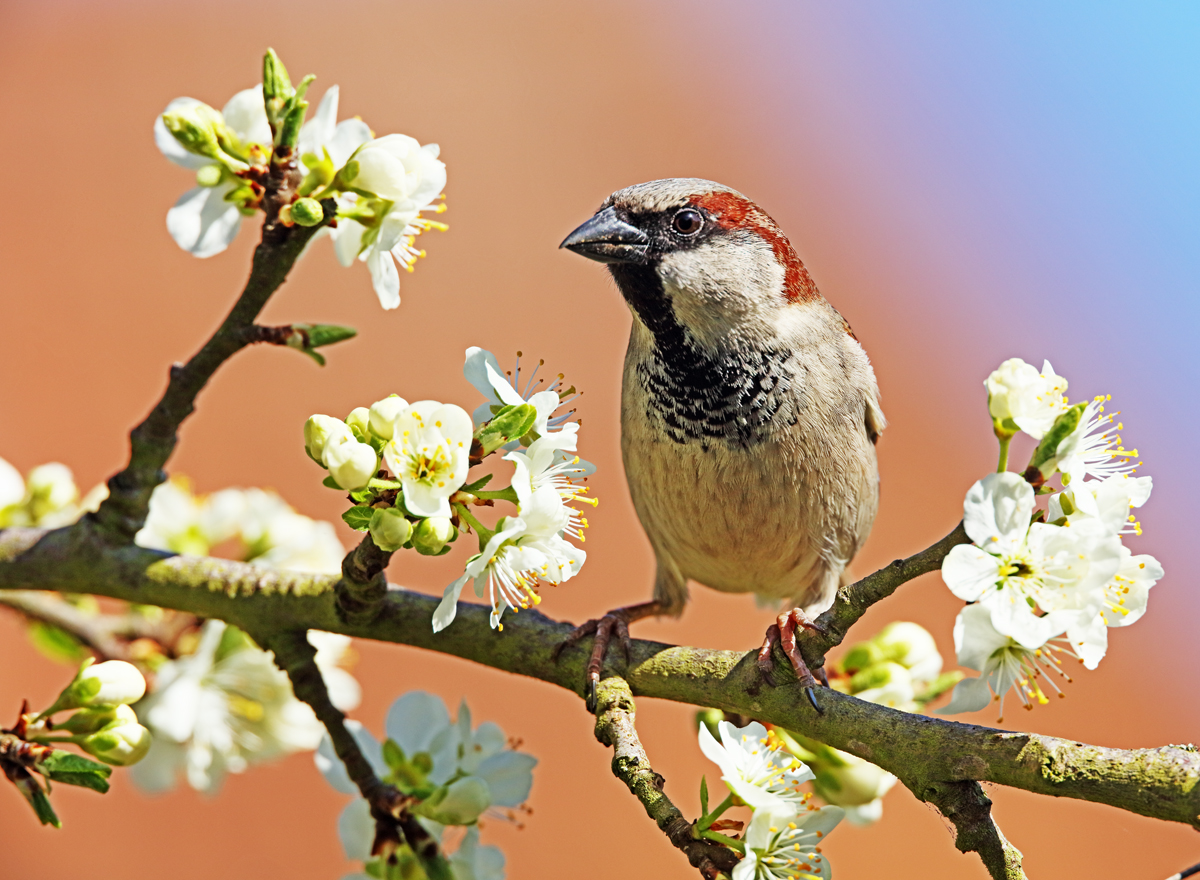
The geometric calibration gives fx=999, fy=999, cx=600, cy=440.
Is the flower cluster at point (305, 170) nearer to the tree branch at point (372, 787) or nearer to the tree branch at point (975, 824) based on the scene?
the tree branch at point (372, 787)

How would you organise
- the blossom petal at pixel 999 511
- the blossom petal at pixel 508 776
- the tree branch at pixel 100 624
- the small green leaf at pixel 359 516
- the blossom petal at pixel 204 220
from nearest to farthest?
the blossom petal at pixel 999 511
the small green leaf at pixel 359 516
the blossom petal at pixel 204 220
the blossom petal at pixel 508 776
the tree branch at pixel 100 624

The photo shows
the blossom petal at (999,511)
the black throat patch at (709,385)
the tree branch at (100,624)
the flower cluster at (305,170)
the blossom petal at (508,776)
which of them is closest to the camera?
the blossom petal at (999,511)

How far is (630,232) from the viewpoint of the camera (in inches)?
75.9

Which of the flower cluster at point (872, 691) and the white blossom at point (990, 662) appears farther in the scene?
the flower cluster at point (872, 691)

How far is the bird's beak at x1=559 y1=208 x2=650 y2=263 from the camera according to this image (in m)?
1.88

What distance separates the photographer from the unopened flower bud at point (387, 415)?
1173mm

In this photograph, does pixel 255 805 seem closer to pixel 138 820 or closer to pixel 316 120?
pixel 138 820

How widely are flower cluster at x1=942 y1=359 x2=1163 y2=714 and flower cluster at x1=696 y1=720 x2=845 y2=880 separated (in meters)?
0.28

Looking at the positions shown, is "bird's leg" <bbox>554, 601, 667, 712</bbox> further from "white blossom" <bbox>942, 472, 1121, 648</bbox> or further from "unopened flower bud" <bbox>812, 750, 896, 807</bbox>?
"white blossom" <bbox>942, 472, 1121, 648</bbox>

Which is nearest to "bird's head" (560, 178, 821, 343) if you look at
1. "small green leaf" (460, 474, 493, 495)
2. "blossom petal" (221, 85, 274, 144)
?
"blossom petal" (221, 85, 274, 144)

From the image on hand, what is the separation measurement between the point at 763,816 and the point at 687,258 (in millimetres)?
1119

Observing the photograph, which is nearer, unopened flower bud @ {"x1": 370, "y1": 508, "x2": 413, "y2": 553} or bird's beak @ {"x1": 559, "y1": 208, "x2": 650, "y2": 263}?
unopened flower bud @ {"x1": 370, "y1": 508, "x2": 413, "y2": 553}

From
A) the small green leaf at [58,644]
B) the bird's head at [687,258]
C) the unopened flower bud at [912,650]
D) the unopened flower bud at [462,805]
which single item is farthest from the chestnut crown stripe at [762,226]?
the small green leaf at [58,644]

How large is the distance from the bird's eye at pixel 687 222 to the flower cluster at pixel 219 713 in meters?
1.07
